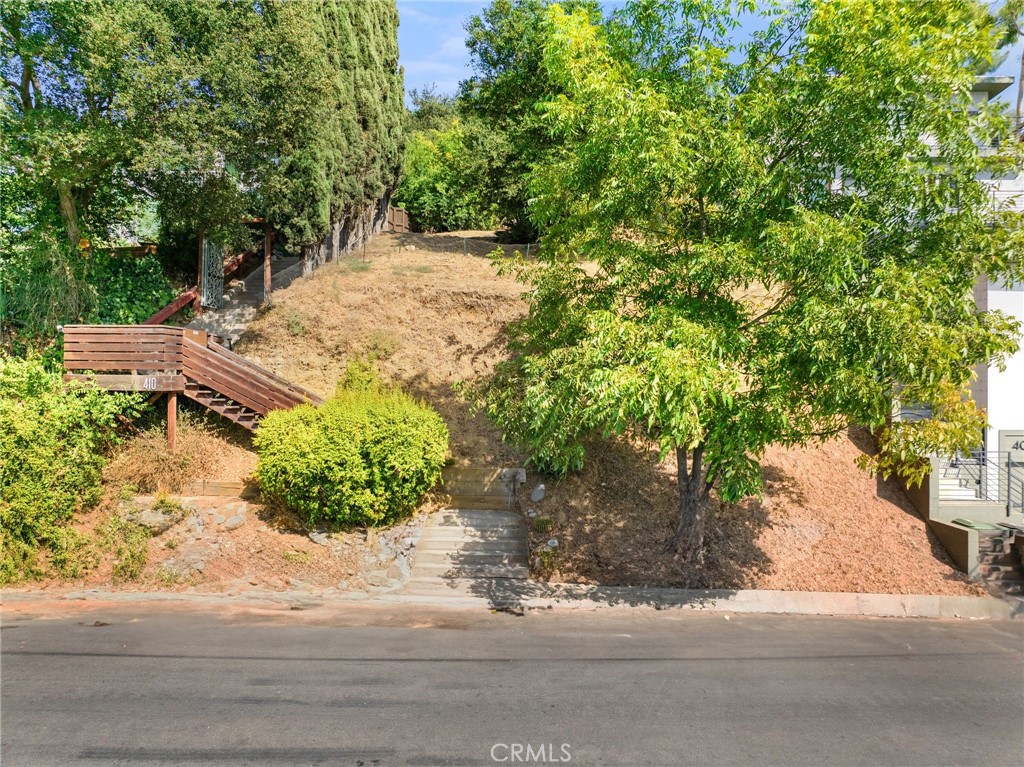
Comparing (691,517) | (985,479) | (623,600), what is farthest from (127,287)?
(985,479)

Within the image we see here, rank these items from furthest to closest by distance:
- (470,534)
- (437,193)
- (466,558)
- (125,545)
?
(437,193), (470,534), (466,558), (125,545)

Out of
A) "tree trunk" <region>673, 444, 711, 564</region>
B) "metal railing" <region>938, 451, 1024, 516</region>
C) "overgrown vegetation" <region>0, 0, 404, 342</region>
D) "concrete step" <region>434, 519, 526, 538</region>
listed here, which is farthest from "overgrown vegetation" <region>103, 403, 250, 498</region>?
"metal railing" <region>938, 451, 1024, 516</region>

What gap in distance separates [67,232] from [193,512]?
7.77 metres

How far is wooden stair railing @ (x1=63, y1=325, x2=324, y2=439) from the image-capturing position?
10844 mm

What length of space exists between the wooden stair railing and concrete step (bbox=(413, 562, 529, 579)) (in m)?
4.13

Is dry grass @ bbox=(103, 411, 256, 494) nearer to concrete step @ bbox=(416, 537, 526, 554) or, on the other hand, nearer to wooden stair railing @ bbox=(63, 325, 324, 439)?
wooden stair railing @ bbox=(63, 325, 324, 439)

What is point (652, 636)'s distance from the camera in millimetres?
7711

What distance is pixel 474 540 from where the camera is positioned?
399 inches

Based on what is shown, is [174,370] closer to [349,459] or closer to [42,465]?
[42,465]

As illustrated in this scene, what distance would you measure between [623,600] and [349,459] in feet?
15.1

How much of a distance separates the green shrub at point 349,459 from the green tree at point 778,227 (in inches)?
81.8

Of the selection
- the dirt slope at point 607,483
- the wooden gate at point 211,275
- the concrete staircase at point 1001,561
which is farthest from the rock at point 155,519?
the concrete staircase at point 1001,561

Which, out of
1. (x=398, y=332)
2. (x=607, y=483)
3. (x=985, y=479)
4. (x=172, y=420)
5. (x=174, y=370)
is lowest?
(x=607, y=483)

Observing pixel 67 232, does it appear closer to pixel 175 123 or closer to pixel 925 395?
pixel 175 123
